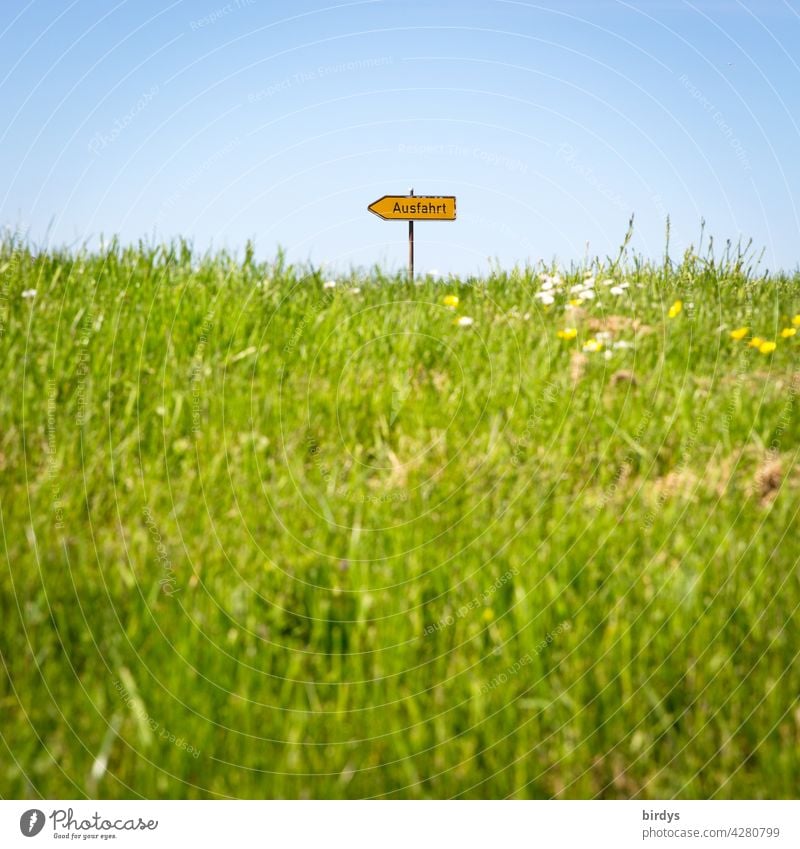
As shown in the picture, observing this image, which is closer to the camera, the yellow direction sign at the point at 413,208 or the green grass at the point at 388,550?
the green grass at the point at 388,550

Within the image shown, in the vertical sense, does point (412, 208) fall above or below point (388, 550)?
above

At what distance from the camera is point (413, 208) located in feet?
17.9

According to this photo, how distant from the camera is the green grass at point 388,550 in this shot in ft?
8.21

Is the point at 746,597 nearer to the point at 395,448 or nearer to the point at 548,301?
the point at 395,448

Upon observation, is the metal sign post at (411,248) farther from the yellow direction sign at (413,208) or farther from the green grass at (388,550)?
the green grass at (388,550)

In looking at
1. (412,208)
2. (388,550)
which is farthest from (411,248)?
(388,550)

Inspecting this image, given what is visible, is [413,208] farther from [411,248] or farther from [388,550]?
[388,550]

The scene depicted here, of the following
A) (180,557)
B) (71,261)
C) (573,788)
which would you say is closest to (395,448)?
(180,557)

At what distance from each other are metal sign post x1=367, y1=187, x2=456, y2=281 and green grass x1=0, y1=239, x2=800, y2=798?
2.46 feet

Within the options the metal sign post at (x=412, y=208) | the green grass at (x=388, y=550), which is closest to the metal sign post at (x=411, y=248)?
the metal sign post at (x=412, y=208)

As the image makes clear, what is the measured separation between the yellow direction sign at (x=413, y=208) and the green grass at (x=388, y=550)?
75 centimetres

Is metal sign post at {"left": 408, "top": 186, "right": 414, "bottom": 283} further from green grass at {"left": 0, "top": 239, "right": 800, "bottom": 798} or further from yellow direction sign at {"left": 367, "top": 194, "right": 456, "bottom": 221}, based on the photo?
green grass at {"left": 0, "top": 239, "right": 800, "bottom": 798}

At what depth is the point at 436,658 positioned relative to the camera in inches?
108
